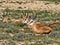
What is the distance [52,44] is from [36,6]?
33.8 ft

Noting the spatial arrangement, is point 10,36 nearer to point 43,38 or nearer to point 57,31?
point 43,38

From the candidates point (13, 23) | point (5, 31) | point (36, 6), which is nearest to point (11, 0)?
point (36, 6)

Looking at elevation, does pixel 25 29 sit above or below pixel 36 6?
above

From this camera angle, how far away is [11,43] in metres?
9.29

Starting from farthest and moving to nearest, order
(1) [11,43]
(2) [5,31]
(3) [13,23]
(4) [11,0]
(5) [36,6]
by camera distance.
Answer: (4) [11,0]
(5) [36,6]
(3) [13,23]
(2) [5,31]
(1) [11,43]

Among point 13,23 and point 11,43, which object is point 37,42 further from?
point 13,23

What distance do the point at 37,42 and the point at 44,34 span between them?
0.91m

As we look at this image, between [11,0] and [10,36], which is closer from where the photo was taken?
[10,36]

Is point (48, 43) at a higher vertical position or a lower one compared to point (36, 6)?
higher

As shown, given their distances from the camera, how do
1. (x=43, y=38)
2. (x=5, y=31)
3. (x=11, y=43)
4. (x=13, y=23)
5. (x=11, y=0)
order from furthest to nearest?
(x=11, y=0)
(x=13, y=23)
(x=5, y=31)
(x=43, y=38)
(x=11, y=43)

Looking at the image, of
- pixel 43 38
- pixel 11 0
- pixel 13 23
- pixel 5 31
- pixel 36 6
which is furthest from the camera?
pixel 11 0

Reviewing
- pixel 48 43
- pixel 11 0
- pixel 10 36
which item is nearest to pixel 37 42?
pixel 48 43

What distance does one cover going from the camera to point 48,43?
31.2ft

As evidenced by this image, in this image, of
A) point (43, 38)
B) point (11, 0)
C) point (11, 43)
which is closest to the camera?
point (11, 43)
